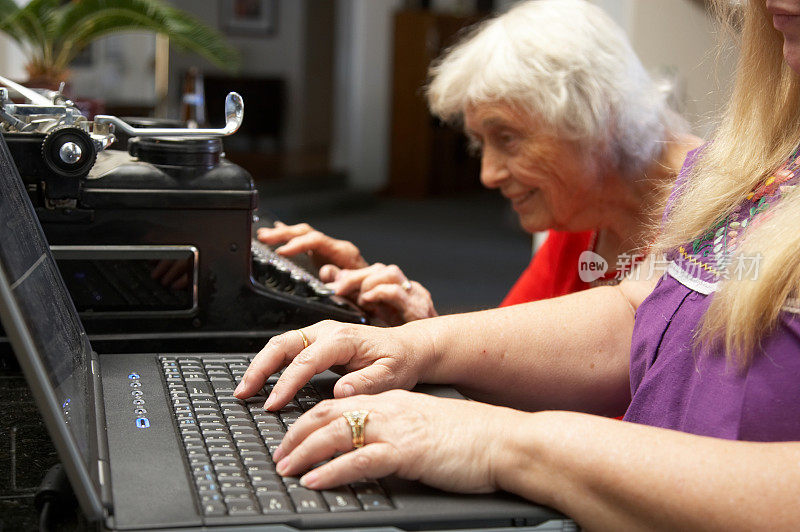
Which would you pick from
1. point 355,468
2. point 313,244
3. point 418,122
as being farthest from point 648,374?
point 418,122

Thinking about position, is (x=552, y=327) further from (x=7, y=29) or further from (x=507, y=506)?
(x=7, y=29)

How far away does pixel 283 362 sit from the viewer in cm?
96

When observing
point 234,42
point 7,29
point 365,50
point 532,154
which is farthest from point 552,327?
point 234,42

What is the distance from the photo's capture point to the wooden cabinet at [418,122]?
9070 millimetres

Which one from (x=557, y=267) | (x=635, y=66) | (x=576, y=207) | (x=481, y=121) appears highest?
(x=635, y=66)

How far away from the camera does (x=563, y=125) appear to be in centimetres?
173

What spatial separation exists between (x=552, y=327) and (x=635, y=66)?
826 mm

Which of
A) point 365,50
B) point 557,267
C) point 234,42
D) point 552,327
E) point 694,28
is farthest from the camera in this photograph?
point 234,42

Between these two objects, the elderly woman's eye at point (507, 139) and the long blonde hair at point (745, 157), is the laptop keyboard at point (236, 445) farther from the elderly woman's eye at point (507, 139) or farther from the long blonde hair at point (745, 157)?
the elderly woman's eye at point (507, 139)

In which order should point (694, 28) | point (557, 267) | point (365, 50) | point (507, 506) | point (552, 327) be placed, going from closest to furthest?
point (507, 506), point (552, 327), point (557, 267), point (694, 28), point (365, 50)

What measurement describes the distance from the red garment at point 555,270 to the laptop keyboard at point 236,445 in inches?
37.8

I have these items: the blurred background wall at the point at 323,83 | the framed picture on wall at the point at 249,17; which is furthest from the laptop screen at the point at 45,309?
the framed picture on wall at the point at 249,17

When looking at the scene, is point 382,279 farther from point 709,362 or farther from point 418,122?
point 418,122

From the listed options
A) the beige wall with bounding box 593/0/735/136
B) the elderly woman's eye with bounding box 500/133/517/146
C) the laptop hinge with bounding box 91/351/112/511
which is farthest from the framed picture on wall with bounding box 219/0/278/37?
the laptop hinge with bounding box 91/351/112/511
